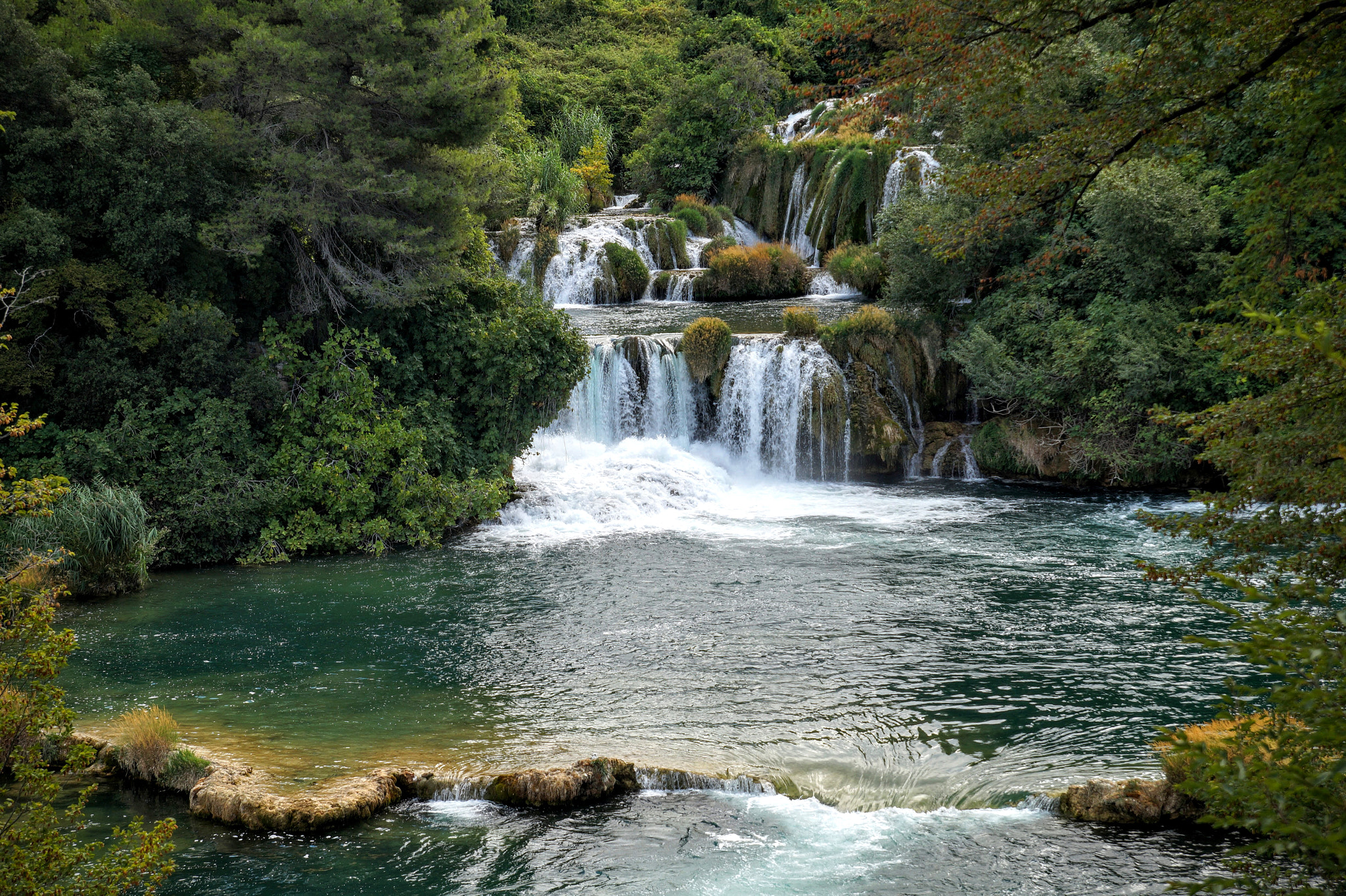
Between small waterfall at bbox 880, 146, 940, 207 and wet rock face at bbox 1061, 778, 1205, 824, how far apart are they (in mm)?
17791

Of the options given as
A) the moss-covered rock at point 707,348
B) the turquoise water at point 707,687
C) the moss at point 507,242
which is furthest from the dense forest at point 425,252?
the moss at point 507,242

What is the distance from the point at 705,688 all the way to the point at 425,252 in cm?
866

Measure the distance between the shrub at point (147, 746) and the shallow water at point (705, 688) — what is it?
0.67 ft

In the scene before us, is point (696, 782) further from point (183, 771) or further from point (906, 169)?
point (906, 169)

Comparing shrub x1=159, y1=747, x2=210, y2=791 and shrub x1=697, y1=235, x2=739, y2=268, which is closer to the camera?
shrub x1=159, y1=747, x2=210, y2=791

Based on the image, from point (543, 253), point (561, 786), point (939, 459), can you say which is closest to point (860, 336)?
point (939, 459)

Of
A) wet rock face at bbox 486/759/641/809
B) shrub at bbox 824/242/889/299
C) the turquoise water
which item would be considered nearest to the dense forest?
the turquoise water

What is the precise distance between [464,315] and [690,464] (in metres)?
5.28

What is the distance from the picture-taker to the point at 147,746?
24.0 feet

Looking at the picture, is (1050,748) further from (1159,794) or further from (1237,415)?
(1237,415)

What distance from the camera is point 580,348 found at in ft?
52.4

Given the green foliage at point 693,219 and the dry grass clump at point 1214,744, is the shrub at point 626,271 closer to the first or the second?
the green foliage at point 693,219

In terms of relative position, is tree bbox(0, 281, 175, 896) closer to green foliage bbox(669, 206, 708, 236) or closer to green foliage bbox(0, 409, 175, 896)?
green foliage bbox(0, 409, 175, 896)

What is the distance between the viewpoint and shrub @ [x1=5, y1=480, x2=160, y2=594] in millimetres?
11648
